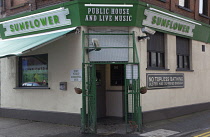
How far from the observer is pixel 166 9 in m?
11.0

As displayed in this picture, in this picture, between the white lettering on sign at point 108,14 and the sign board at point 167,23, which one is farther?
the sign board at point 167,23

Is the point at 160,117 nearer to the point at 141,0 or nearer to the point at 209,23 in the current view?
the point at 141,0

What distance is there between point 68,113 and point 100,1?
3.99 m

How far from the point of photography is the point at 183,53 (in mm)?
12250

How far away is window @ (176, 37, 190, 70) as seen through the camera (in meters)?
11.9

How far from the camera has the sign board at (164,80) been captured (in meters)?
10.1

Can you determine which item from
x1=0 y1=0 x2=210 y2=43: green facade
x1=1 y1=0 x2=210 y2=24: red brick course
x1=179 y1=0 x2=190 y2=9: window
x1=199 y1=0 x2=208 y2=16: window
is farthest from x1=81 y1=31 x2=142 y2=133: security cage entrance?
x1=199 y1=0 x2=208 y2=16: window

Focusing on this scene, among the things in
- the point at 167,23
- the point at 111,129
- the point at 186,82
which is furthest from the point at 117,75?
the point at 186,82

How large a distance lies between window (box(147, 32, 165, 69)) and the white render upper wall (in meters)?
2.83

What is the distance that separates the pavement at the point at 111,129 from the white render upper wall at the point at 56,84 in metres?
0.69

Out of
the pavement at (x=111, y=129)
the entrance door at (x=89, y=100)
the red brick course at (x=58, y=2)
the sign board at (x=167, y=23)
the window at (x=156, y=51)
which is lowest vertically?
the pavement at (x=111, y=129)

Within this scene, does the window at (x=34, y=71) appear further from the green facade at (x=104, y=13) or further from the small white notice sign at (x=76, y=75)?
the green facade at (x=104, y=13)

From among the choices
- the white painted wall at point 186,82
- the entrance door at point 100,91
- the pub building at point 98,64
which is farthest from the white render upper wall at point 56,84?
the white painted wall at point 186,82

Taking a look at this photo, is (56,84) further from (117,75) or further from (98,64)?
(117,75)
